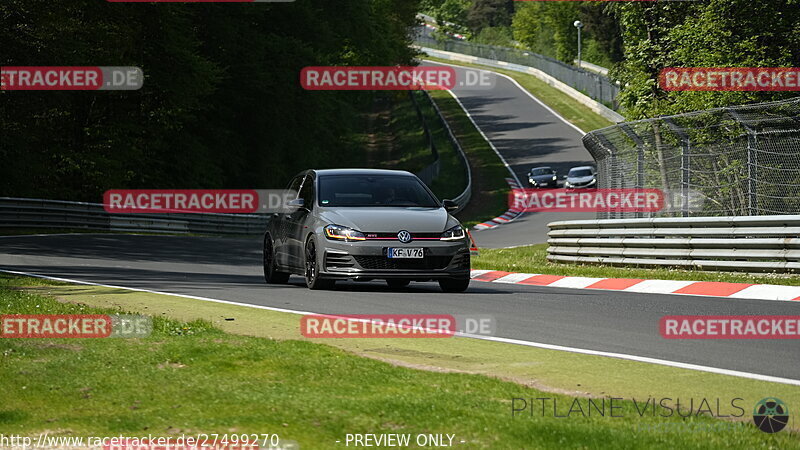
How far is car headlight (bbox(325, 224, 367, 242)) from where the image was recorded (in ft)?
48.8

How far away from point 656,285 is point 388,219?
4188mm

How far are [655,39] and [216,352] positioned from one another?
23809 millimetres

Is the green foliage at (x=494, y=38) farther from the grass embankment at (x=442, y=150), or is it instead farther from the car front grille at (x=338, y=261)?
the car front grille at (x=338, y=261)

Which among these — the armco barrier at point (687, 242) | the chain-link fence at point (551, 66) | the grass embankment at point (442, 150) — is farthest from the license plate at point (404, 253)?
the chain-link fence at point (551, 66)

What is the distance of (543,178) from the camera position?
59031 millimetres

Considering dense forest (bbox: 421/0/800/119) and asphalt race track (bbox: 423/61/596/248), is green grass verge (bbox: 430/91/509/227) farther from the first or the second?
dense forest (bbox: 421/0/800/119)

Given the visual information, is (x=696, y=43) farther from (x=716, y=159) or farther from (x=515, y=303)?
(x=515, y=303)

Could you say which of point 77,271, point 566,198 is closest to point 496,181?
point 566,198

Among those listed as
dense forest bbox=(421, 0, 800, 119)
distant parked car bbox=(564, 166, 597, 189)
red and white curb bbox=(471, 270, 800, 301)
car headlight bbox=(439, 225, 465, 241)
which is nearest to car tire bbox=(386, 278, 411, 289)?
car headlight bbox=(439, 225, 465, 241)

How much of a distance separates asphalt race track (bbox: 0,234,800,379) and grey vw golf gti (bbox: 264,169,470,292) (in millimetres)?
306

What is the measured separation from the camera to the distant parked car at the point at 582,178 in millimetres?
54875

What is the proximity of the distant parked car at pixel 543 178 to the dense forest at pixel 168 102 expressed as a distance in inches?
420

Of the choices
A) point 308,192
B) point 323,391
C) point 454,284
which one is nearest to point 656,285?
point 454,284

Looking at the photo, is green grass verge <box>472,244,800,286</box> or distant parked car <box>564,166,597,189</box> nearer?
green grass verge <box>472,244,800,286</box>
